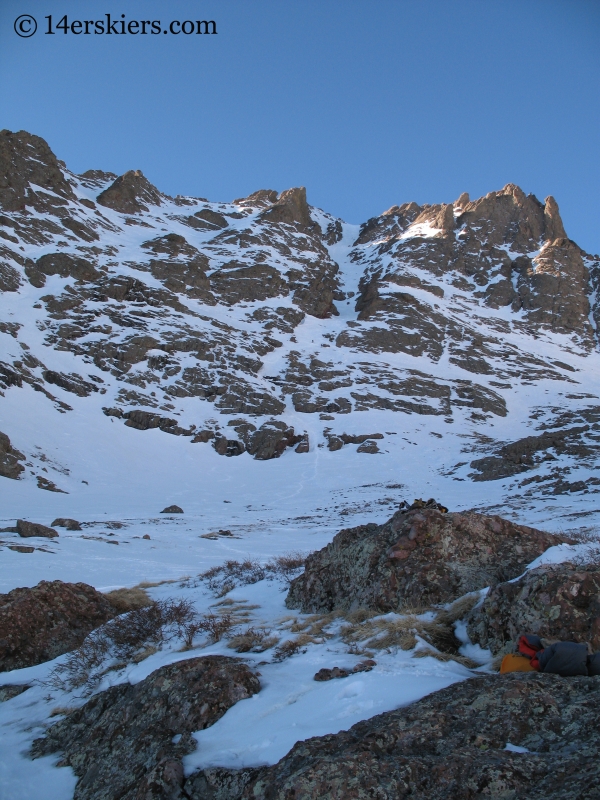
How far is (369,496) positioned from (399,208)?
15587cm

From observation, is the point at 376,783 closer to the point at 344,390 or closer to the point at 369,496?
the point at 369,496

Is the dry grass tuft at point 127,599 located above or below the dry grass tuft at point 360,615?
below

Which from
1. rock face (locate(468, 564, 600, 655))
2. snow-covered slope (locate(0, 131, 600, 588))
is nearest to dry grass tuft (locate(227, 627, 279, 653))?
rock face (locate(468, 564, 600, 655))

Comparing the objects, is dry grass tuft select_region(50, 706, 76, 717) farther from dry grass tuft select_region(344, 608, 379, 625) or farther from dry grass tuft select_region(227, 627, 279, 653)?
dry grass tuft select_region(344, 608, 379, 625)

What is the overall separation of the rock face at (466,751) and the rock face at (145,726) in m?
1.08

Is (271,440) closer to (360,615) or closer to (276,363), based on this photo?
(276,363)

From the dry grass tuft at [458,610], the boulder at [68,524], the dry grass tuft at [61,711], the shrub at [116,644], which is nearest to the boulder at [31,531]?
the boulder at [68,524]

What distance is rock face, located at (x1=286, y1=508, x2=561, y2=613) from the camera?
6.45 metres

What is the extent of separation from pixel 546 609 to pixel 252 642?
3.18 meters

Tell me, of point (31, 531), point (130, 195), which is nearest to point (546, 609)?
point (31, 531)

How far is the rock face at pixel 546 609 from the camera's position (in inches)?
170

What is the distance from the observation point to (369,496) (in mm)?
36312

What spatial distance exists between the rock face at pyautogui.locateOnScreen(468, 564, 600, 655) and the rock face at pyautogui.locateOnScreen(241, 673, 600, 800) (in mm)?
990

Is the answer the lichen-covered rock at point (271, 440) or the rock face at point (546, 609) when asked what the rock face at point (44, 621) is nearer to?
the rock face at point (546, 609)
